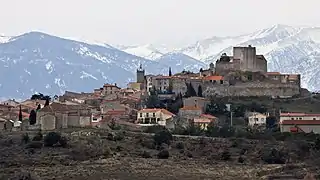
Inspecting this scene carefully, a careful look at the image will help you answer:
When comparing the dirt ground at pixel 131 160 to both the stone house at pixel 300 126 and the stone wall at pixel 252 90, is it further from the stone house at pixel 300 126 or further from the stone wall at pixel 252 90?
the stone wall at pixel 252 90

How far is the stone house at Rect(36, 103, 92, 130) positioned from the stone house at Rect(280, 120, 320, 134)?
17.5m

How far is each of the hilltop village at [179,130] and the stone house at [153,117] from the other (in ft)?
0.37

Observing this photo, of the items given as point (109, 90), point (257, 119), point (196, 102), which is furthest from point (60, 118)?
point (109, 90)

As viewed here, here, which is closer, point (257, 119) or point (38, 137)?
point (38, 137)

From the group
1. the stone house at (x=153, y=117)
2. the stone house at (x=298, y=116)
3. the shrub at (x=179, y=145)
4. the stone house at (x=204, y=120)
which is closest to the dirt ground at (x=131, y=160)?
the shrub at (x=179, y=145)

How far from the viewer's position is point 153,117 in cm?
8612

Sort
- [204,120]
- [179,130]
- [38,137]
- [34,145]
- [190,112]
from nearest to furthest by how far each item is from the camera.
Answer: [34,145] → [38,137] → [179,130] → [204,120] → [190,112]

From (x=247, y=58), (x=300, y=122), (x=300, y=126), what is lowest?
(x=300, y=126)

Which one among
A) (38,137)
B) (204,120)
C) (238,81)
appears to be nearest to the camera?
(38,137)

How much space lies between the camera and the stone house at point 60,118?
257 ft

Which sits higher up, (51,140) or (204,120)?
(204,120)

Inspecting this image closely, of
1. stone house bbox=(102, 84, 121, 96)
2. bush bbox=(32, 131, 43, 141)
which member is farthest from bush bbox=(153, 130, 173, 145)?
stone house bbox=(102, 84, 121, 96)

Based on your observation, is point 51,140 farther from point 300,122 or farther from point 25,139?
point 300,122

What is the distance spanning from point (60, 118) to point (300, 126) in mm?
21511
